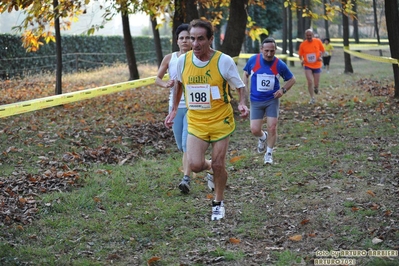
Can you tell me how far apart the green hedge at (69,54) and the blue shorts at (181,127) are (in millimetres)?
16546

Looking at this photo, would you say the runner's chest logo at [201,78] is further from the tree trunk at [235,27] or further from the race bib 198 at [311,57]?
the race bib 198 at [311,57]

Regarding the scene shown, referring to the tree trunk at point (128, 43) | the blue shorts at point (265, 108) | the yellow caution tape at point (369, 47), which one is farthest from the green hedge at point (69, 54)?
the blue shorts at point (265, 108)

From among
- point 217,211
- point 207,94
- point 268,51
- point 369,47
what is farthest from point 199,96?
point 369,47

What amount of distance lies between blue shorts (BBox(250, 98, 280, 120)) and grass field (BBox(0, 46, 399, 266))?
2.57 feet

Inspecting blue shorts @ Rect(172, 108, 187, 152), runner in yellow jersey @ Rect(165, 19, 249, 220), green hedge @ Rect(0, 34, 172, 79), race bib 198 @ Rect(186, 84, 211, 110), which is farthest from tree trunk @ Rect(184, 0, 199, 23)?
green hedge @ Rect(0, 34, 172, 79)

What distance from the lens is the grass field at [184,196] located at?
20.5 ft

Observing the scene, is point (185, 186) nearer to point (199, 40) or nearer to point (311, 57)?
point (199, 40)

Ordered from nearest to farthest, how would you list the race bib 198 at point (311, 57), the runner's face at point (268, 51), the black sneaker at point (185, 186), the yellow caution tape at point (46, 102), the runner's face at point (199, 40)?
1. the runner's face at point (199, 40)
2. the black sneaker at point (185, 186)
3. the yellow caution tape at point (46, 102)
4. the runner's face at point (268, 51)
5. the race bib 198 at point (311, 57)

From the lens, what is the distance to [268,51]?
9.92m

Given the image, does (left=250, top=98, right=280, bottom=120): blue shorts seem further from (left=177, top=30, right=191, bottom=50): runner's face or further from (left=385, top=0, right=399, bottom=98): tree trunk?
(left=385, top=0, right=399, bottom=98): tree trunk

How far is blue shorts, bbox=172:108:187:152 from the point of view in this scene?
8.48 meters

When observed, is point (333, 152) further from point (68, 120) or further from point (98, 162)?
point (68, 120)

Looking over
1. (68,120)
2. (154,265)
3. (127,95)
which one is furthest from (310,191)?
(127,95)

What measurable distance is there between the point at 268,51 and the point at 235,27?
20.6ft
